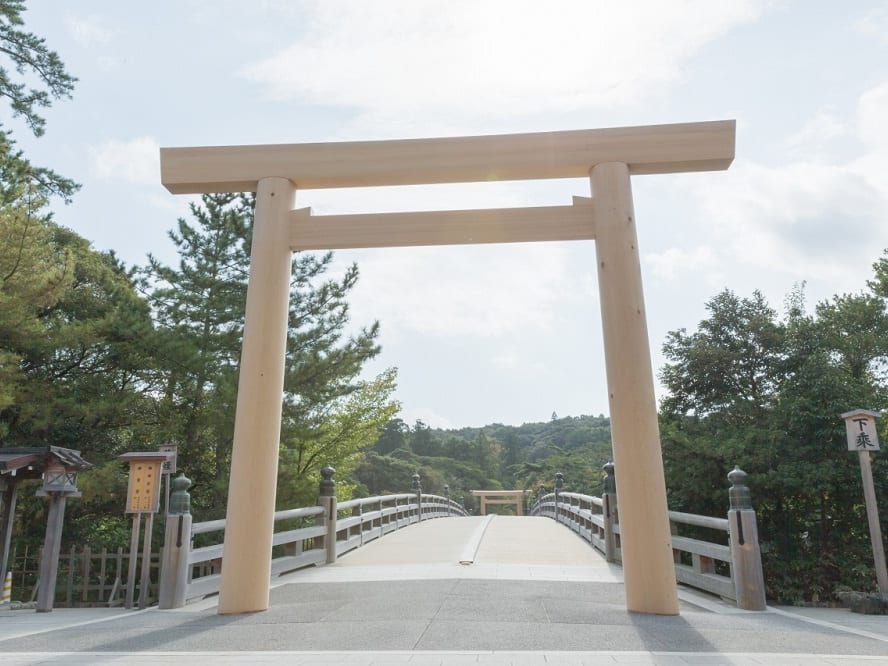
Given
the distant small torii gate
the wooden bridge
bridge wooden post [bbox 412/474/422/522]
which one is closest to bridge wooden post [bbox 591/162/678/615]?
the wooden bridge

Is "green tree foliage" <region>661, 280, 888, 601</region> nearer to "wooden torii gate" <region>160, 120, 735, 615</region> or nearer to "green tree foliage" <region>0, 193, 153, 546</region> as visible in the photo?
"wooden torii gate" <region>160, 120, 735, 615</region>

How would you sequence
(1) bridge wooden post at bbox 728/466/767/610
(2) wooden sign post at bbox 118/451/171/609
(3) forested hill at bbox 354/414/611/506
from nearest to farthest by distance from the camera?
(1) bridge wooden post at bbox 728/466/767/610 < (2) wooden sign post at bbox 118/451/171/609 < (3) forested hill at bbox 354/414/611/506

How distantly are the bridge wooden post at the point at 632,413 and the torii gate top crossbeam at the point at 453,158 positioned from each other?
1.22 ft

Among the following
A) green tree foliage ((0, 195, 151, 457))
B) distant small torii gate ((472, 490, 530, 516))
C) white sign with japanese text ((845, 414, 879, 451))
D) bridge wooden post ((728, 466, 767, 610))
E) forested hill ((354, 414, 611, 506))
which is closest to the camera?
bridge wooden post ((728, 466, 767, 610))

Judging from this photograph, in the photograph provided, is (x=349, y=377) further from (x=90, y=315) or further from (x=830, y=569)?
(x=830, y=569)

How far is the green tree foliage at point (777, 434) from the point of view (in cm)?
1012

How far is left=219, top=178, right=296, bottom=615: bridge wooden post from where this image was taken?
425 centimetres

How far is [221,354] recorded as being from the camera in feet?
37.1

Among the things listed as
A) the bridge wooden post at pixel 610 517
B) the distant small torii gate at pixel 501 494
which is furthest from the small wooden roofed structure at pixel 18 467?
the distant small torii gate at pixel 501 494

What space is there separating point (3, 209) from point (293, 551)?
7367 mm

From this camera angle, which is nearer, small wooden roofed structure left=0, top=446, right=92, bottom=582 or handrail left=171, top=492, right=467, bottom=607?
handrail left=171, top=492, right=467, bottom=607

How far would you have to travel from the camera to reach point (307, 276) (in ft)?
42.1

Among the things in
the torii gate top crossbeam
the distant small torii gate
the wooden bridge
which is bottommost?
the distant small torii gate

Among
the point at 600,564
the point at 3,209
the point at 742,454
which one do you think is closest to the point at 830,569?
the point at 742,454
